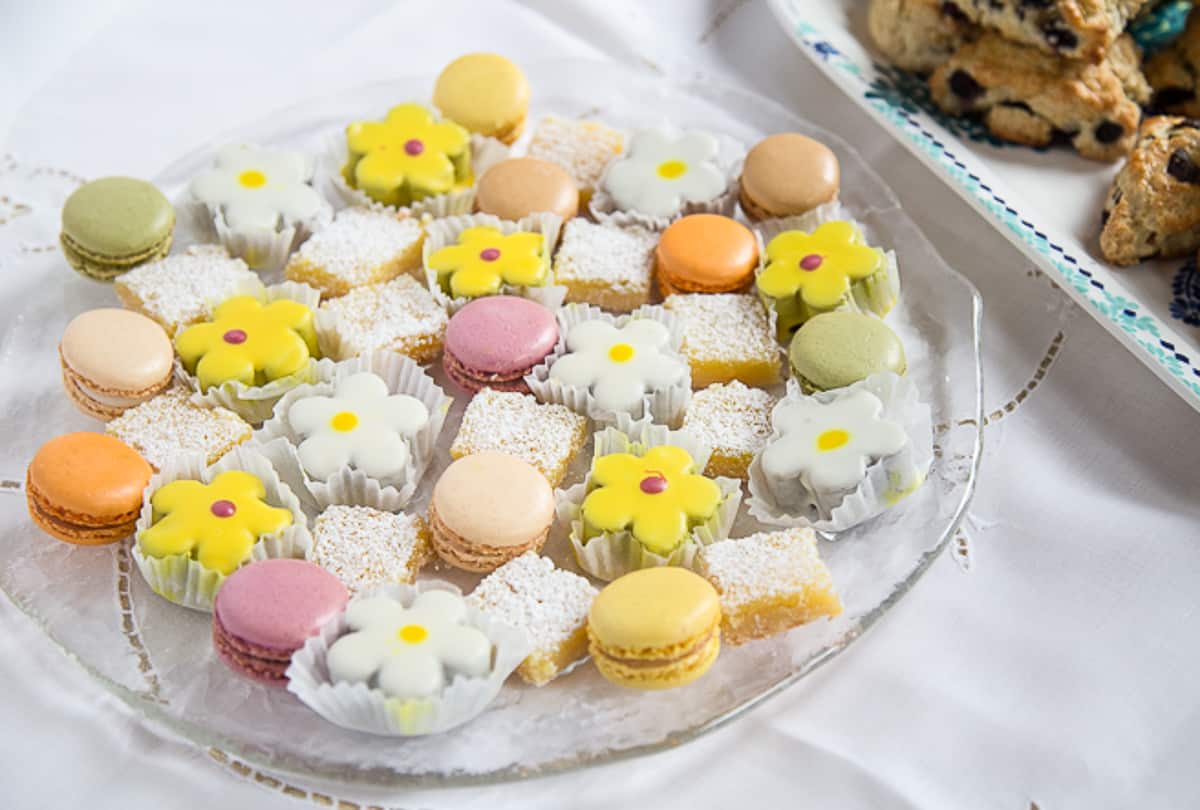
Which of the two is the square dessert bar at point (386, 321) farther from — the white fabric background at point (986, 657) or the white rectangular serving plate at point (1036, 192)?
the white rectangular serving plate at point (1036, 192)

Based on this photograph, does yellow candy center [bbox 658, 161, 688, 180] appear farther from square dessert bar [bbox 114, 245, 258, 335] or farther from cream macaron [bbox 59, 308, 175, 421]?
cream macaron [bbox 59, 308, 175, 421]

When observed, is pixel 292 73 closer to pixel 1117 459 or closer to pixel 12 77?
pixel 12 77

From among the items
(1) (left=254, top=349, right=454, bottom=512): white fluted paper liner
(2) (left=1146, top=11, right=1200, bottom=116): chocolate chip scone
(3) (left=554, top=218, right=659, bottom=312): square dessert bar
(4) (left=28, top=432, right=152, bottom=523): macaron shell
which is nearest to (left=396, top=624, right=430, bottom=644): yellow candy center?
(1) (left=254, top=349, right=454, bottom=512): white fluted paper liner

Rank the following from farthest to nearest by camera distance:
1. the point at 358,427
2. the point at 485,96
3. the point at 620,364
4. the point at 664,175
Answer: the point at 485,96 < the point at 664,175 < the point at 620,364 < the point at 358,427

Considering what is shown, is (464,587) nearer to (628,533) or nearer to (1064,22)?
(628,533)

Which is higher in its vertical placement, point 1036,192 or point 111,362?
point 1036,192

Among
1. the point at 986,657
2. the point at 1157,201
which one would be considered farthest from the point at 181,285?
the point at 1157,201
